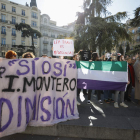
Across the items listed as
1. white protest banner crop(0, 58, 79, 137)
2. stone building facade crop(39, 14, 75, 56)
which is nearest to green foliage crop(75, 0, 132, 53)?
white protest banner crop(0, 58, 79, 137)

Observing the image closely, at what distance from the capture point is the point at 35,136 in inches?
92.7

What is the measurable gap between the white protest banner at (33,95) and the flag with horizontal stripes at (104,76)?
69 cm

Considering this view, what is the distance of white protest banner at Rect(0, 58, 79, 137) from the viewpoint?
88.1 inches

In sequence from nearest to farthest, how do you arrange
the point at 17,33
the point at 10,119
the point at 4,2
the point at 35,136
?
1. the point at 10,119
2. the point at 35,136
3. the point at 4,2
4. the point at 17,33

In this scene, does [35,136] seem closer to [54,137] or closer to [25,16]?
[54,137]

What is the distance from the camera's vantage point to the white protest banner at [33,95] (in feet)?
7.34

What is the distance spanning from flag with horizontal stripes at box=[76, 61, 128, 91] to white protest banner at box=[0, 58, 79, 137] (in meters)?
0.69

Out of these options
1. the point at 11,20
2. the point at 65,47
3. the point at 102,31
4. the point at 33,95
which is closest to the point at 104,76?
the point at 65,47

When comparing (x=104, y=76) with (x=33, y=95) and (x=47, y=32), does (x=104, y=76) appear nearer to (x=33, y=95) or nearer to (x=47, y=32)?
(x=33, y=95)

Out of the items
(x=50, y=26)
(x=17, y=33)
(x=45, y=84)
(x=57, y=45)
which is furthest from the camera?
(x=50, y=26)

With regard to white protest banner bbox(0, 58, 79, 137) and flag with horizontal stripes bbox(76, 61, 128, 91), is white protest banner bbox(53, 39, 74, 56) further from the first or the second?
white protest banner bbox(0, 58, 79, 137)

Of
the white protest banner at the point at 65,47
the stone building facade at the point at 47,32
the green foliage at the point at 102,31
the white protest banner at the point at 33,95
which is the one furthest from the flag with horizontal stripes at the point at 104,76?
the stone building facade at the point at 47,32

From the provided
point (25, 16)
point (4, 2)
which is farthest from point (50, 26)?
point (4, 2)

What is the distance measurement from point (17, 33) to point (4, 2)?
787 cm
